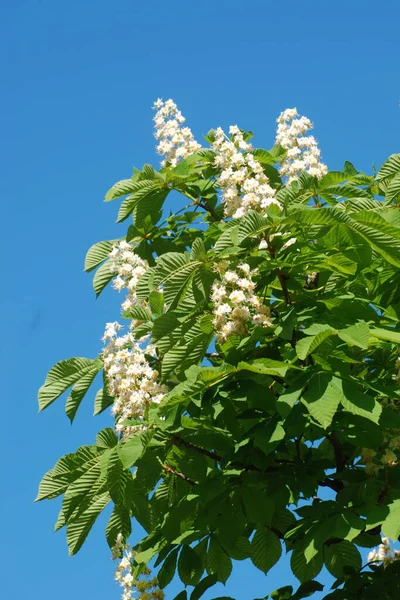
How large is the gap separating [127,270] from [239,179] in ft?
2.48

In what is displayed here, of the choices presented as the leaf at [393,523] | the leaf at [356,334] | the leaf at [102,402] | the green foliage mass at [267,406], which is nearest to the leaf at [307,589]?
the green foliage mass at [267,406]

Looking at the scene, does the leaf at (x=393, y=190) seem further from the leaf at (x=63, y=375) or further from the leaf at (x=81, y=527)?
the leaf at (x=81, y=527)

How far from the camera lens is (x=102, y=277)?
4.89m

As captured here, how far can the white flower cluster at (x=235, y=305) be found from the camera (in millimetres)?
3979

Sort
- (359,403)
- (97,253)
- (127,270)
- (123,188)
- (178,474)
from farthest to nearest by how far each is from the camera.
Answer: (97,253), (123,188), (127,270), (178,474), (359,403)

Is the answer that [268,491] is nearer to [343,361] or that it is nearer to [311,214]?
[343,361]

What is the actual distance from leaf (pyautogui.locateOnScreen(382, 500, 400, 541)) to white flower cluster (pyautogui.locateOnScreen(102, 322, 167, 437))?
111 cm

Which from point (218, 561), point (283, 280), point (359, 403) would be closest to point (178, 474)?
point (218, 561)

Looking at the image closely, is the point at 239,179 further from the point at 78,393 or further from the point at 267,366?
the point at 78,393

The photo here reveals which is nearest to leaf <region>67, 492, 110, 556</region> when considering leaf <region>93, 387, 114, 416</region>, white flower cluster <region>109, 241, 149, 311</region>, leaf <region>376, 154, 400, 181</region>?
leaf <region>93, 387, 114, 416</region>

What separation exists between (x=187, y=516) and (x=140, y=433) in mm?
816

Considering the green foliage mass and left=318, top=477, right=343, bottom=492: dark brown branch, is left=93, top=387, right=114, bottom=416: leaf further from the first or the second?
left=318, top=477, right=343, bottom=492: dark brown branch

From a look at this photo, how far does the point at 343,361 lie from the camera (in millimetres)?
3742

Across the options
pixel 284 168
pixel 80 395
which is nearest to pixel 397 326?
pixel 284 168
